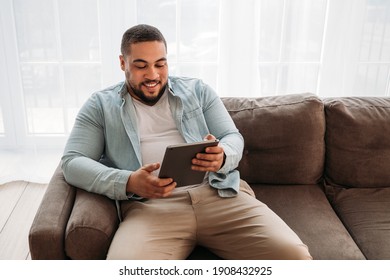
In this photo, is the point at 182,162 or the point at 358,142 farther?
the point at 358,142

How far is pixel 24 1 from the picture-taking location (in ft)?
7.13

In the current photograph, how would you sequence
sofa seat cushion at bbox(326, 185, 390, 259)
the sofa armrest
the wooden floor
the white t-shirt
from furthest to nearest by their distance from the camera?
1. the wooden floor
2. the white t-shirt
3. sofa seat cushion at bbox(326, 185, 390, 259)
4. the sofa armrest

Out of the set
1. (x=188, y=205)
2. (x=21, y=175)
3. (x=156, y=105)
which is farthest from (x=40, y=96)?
(x=188, y=205)

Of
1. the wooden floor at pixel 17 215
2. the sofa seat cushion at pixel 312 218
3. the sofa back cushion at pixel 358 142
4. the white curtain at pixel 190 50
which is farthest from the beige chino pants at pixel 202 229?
the white curtain at pixel 190 50

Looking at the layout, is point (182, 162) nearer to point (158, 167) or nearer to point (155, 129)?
point (158, 167)

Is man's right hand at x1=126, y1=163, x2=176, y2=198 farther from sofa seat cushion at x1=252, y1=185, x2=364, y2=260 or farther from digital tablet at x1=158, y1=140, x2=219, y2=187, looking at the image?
sofa seat cushion at x1=252, y1=185, x2=364, y2=260

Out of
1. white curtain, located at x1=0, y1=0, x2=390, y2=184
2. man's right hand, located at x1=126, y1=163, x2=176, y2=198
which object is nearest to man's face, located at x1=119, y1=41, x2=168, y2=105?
man's right hand, located at x1=126, y1=163, x2=176, y2=198

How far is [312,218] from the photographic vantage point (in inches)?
61.8

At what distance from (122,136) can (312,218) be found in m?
0.78

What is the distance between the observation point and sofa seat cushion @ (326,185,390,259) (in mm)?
1442

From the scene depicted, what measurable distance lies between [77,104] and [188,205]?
48.3 inches

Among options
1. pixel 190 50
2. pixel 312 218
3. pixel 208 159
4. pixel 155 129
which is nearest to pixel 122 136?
pixel 155 129

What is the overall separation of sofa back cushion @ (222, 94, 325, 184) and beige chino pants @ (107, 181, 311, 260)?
30 centimetres

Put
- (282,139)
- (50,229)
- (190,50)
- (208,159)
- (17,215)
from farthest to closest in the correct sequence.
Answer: (190,50)
(17,215)
(282,139)
(208,159)
(50,229)
